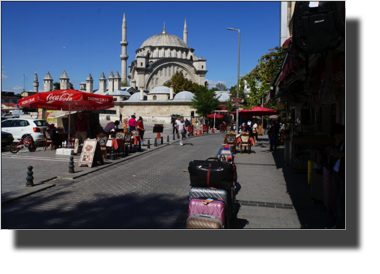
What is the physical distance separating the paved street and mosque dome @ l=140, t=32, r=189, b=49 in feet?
296

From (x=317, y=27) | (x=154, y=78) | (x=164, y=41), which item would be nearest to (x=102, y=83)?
(x=154, y=78)

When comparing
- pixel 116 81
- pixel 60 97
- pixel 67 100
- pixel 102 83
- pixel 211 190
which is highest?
pixel 102 83

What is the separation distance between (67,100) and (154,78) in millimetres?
77280

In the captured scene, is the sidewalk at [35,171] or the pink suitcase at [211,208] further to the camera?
the sidewalk at [35,171]

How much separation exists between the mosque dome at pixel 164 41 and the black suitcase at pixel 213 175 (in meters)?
93.8

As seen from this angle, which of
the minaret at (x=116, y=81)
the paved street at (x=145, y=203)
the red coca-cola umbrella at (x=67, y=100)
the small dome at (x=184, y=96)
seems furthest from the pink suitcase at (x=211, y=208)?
the minaret at (x=116, y=81)

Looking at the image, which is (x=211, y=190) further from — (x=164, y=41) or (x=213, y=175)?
(x=164, y=41)

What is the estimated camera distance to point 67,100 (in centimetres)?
1227

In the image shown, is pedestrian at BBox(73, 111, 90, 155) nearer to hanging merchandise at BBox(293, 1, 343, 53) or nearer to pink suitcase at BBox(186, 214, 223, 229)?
pink suitcase at BBox(186, 214, 223, 229)

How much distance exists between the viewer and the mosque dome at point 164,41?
311 feet

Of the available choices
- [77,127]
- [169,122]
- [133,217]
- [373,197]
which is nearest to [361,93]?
[373,197]

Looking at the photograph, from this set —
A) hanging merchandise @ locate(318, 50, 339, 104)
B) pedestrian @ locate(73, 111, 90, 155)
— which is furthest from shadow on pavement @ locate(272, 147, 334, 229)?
pedestrian @ locate(73, 111, 90, 155)

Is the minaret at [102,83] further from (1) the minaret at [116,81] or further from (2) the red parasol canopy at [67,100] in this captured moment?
(2) the red parasol canopy at [67,100]

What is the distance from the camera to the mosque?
61.6 meters
